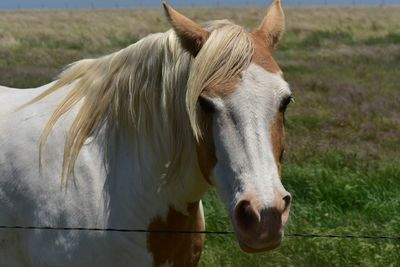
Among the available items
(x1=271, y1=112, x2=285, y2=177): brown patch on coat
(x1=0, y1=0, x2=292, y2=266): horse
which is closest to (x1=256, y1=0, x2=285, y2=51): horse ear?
(x1=0, y1=0, x2=292, y2=266): horse

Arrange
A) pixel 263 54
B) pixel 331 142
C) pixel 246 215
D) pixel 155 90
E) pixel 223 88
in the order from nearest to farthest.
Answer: pixel 246 215 → pixel 223 88 → pixel 263 54 → pixel 155 90 → pixel 331 142

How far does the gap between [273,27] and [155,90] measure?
58cm

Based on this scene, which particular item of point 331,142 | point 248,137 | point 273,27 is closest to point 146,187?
point 248,137

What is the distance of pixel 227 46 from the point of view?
3.14 metres

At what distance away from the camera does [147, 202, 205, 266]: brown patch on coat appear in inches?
135

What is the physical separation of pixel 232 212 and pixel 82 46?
34.6m

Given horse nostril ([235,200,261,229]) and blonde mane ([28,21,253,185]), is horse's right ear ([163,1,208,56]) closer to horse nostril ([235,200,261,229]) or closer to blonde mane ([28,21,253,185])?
blonde mane ([28,21,253,185])

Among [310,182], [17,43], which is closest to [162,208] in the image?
[310,182]

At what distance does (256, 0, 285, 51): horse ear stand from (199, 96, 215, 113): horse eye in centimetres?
46

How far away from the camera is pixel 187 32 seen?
10.5ft

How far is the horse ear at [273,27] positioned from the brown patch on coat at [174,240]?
79cm

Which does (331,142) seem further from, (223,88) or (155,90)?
(223,88)

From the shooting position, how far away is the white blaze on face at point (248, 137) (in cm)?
288

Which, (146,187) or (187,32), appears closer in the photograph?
(187,32)
